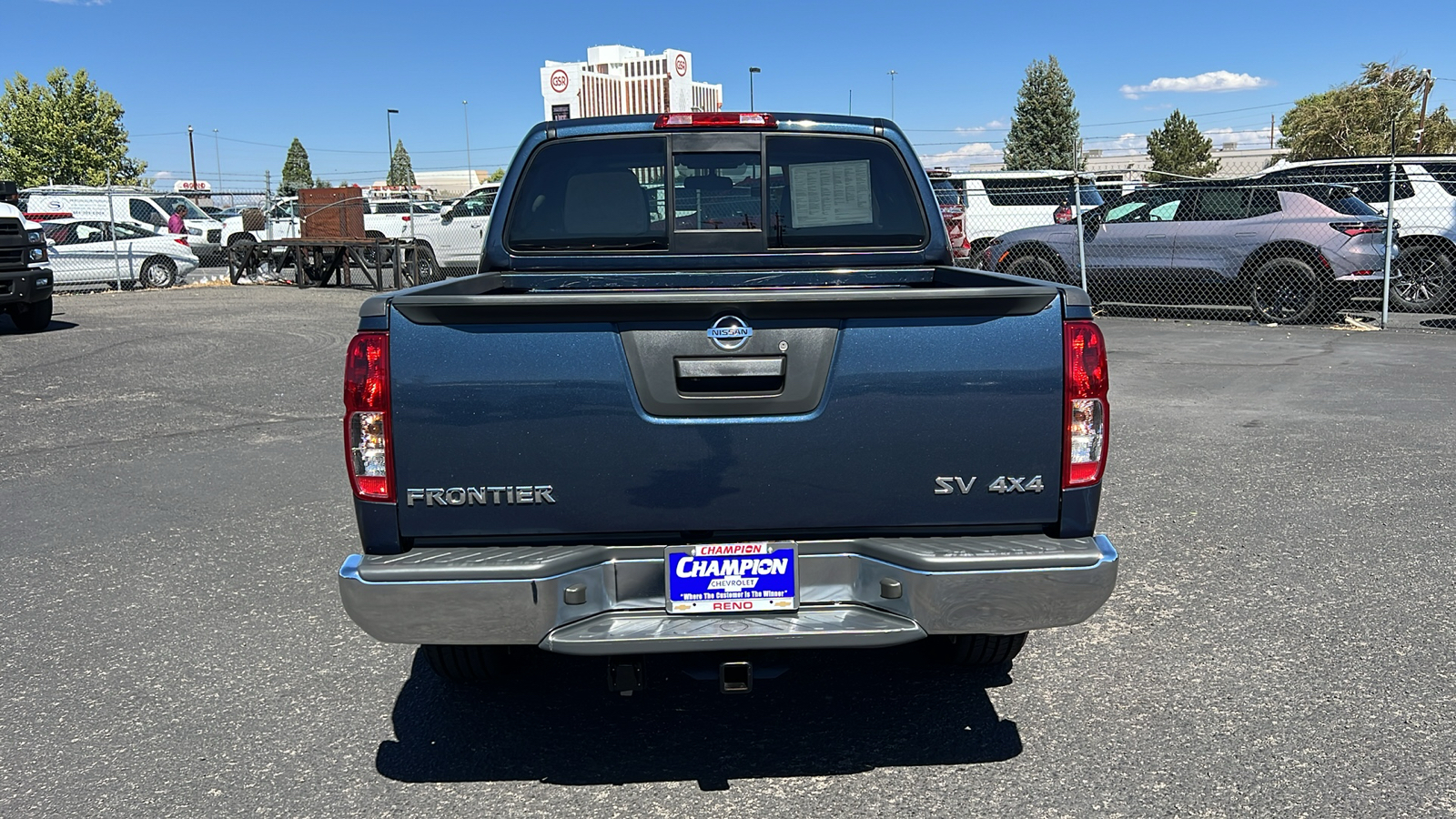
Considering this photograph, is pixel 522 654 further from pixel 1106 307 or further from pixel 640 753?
pixel 1106 307

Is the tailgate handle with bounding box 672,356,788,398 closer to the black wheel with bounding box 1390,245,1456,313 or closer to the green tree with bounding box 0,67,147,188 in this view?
the black wheel with bounding box 1390,245,1456,313

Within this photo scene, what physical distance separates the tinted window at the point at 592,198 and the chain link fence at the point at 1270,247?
36.6ft

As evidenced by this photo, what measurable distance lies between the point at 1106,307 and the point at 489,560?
1484 cm

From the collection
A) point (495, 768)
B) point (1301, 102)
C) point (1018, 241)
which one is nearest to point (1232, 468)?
point (495, 768)

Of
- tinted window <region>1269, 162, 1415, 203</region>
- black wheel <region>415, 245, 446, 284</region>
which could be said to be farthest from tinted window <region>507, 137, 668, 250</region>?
black wheel <region>415, 245, 446, 284</region>

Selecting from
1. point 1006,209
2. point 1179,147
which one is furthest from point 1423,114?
point 1006,209

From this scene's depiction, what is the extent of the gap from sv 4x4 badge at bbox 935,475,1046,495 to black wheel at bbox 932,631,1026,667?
848 millimetres

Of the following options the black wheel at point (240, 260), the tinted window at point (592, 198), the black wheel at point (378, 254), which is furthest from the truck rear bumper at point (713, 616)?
the black wheel at point (240, 260)

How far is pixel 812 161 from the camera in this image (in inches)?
187

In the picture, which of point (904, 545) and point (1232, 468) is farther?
point (1232, 468)

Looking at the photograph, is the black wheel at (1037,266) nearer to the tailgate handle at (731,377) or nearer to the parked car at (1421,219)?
the parked car at (1421,219)

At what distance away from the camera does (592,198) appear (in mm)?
4648

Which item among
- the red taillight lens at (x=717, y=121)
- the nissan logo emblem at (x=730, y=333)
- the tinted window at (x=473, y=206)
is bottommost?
the nissan logo emblem at (x=730, y=333)

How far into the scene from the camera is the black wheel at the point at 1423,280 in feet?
48.5
